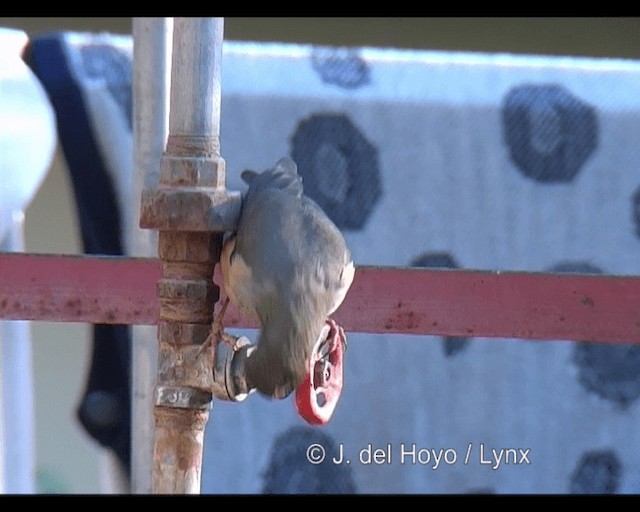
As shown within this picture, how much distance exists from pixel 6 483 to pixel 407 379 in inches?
24.7

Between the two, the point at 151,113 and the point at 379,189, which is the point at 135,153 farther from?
the point at 379,189

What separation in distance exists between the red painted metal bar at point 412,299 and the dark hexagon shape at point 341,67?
0.49 m

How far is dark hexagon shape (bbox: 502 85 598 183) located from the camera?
6.09 ft

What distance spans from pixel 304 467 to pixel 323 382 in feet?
2.34

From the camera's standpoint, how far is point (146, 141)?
1581mm

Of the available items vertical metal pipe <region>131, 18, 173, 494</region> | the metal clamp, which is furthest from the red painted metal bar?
the metal clamp

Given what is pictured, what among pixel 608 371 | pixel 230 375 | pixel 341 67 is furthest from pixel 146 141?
pixel 608 371

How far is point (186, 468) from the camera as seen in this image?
0.99 m

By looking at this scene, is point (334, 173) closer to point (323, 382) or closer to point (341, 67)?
point (341, 67)

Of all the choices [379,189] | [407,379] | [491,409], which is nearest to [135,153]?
[379,189]

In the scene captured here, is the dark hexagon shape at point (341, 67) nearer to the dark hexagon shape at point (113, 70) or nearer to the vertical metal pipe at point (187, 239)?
the dark hexagon shape at point (113, 70)

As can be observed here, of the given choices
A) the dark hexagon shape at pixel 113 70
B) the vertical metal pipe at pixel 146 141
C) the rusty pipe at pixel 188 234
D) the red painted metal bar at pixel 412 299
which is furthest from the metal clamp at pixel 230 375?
the dark hexagon shape at pixel 113 70

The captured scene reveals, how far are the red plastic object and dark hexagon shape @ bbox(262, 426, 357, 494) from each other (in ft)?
2.04

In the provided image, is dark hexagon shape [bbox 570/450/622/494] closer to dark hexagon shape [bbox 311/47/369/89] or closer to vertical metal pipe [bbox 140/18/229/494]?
dark hexagon shape [bbox 311/47/369/89]
